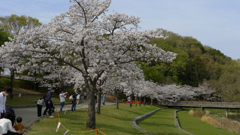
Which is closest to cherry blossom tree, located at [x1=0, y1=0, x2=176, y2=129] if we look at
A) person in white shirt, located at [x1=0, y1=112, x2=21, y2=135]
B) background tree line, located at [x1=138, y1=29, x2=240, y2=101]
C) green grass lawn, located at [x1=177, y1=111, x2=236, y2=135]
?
person in white shirt, located at [x1=0, y1=112, x2=21, y2=135]

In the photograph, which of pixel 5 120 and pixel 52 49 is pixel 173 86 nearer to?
pixel 52 49

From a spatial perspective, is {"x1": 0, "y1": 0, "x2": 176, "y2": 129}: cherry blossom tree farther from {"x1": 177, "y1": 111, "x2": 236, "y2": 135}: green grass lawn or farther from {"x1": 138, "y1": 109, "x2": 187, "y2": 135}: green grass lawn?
{"x1": 177, "y1": 111, "x2": 236, "y2": 135}: green grass lawn

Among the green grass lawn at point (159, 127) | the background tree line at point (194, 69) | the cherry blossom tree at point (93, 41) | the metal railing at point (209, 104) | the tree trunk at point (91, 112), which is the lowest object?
the green grass lawn at point (159, 127)

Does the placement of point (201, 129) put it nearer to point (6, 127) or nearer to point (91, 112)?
point (91, 112)

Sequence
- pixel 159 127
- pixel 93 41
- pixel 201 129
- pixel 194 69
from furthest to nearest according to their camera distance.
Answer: pixel 194 69 → pixel 201 129 → pixel 159 127 → pixel 93 41

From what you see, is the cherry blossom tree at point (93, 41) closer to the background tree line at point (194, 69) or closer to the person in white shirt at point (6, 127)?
the person in white shirt at point (6, 127)

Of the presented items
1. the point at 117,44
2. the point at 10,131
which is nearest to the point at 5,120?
the point at 10,131

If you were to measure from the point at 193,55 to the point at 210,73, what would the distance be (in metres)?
12.2

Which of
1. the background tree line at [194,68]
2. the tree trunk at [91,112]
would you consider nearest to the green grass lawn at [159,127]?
the tree trunk at [91,112]

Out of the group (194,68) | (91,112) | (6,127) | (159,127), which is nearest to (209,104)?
(194,68)

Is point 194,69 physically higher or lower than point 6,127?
higher

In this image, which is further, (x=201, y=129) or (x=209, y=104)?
(x=209, y=104)

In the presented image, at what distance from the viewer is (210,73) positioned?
73.9m

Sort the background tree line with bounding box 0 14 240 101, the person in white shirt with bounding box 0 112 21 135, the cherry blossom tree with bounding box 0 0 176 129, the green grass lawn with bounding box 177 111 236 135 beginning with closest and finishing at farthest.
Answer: the person in white shirt with bounding box 0 112 21 135 < the cherry blossom tree with bounding box 0 0 176 129 < the green grass lawn with bounding box 177 111 236 135 < the background tree line with bounding box 0 14 240 101
